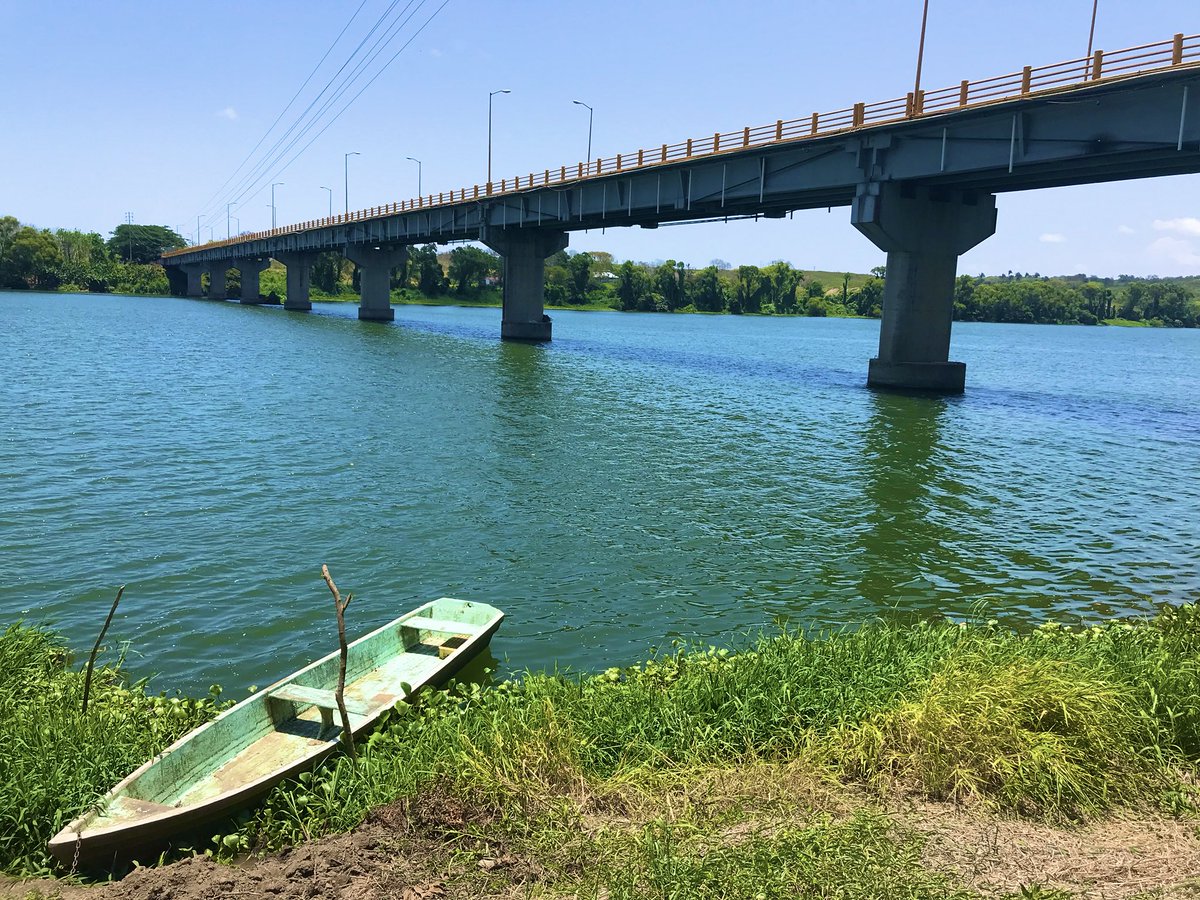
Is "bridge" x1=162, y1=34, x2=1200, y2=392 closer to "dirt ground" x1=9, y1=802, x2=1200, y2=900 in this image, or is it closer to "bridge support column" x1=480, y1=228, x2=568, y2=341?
"bridge support column" x1=480, y1=228, x2=568, y2=341

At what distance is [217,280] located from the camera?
156 m

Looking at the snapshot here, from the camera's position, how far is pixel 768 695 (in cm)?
892

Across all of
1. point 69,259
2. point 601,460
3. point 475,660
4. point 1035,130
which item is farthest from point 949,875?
point 69,259

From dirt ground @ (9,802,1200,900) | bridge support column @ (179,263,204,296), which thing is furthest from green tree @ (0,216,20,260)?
dirt ground @ (9,802,1200,900)

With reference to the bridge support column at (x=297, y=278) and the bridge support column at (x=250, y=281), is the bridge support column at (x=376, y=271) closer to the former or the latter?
the bridge support column at (x=297, y=278)

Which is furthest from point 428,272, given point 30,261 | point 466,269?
point 30,261

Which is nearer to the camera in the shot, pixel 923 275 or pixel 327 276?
pixel 923 275

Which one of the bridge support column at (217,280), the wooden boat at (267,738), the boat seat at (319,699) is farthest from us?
the bridge support column at (217,280)

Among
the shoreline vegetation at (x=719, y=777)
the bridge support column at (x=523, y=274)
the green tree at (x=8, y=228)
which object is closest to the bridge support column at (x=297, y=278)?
the bridge support column at (x=523, y=274)

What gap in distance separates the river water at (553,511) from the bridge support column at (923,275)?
3.52m

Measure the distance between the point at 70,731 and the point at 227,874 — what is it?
105 inches

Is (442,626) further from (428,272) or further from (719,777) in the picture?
(428,272)

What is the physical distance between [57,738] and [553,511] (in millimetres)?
11775

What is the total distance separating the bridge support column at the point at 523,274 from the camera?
74562 mm
